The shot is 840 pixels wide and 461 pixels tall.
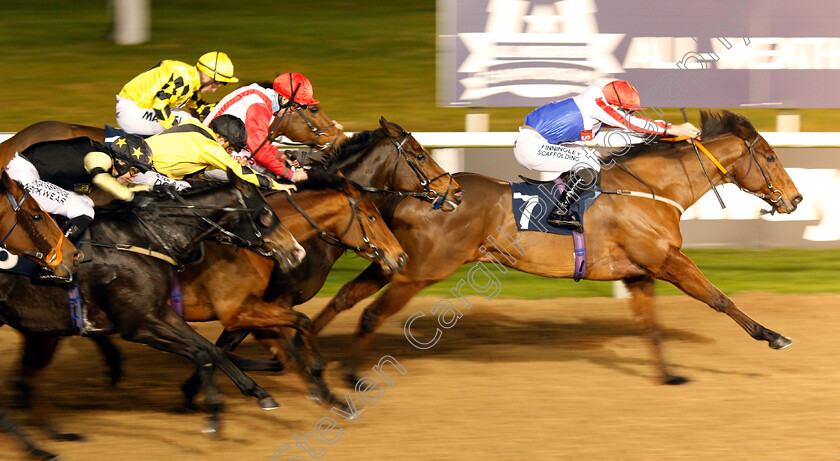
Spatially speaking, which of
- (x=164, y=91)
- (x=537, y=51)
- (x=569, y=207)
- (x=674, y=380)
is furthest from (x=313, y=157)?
(x=537, y=51)

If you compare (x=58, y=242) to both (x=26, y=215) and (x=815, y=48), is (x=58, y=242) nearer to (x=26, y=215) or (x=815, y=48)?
(x=26, y=215)

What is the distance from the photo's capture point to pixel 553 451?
201 inches

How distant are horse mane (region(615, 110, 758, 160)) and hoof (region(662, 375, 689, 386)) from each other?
1505 mm

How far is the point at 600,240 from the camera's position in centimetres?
651

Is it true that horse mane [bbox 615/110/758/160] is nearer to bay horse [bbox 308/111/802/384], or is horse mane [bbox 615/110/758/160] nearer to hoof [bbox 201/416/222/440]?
bay horse [bbox 308/111/802/384]

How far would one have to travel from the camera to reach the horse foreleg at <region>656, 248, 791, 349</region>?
623cm

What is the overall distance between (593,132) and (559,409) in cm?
198

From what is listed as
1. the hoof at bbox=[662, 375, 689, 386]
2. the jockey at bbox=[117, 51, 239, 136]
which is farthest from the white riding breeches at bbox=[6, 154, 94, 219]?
the hoof at bbox=[662, 375, 689, 386]

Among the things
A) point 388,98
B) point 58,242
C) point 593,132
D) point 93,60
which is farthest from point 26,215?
point 93,60

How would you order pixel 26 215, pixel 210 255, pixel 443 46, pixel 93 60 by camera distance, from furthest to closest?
pixel 93 60 → pixel 443 46 → pixel 210 255 → pixel 26 215

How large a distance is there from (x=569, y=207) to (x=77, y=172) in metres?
3.00

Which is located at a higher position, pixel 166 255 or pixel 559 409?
pixel 166 255

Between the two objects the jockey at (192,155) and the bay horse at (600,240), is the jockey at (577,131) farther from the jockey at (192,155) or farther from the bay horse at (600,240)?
the jockey at (192,155)

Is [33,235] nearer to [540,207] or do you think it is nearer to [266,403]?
[266,403]
